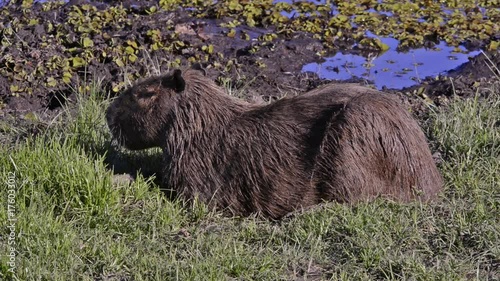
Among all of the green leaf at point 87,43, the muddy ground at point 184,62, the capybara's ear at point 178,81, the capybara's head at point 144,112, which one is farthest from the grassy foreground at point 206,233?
the green leaf at point 87,43

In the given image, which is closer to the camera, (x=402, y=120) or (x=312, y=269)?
(x=312, y=269)

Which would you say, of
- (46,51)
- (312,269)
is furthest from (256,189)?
(46,51)

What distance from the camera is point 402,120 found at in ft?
19.0

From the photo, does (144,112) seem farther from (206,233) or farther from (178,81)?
(206,233)

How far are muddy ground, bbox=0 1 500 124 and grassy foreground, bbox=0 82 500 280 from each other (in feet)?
4.57

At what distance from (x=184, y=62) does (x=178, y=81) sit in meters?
2.06

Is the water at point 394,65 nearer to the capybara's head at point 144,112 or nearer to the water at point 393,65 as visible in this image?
the water at point 393,65

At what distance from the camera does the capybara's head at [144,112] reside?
6.18m

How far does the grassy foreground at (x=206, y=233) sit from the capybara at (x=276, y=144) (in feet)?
0.52

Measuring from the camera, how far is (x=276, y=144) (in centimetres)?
595

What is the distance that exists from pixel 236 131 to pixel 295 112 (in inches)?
15.9

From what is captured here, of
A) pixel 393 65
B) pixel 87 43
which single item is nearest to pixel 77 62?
pixel 87 43

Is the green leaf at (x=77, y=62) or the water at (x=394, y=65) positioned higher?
the green leaf at (x=77, y=62)

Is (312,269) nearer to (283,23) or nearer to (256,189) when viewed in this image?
(256,189)
